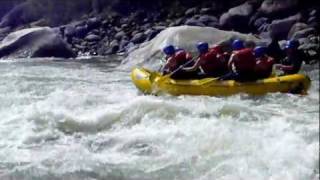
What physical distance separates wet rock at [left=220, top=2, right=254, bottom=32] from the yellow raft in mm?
9664

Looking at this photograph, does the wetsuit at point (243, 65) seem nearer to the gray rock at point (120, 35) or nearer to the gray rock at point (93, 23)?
the gray rock at point (120, 35)

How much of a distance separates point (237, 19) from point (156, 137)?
13158 millimetres

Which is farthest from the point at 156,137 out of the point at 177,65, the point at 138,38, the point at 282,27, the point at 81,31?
the point at 81,31

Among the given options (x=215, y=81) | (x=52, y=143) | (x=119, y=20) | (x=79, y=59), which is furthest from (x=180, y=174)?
(x=119, y=20)

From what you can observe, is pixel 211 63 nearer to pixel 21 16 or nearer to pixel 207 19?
pixel 207 19

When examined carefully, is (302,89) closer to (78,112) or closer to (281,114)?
(281,114)

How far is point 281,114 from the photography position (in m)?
8.62

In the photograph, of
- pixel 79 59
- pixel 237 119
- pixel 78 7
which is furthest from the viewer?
pixel 78 7

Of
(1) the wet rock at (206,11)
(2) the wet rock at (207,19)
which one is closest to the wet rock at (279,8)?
(2) the wet rock at (207,19)

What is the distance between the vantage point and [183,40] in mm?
15203

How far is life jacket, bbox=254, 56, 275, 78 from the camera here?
10.2 m

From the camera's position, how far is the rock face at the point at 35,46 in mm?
18766

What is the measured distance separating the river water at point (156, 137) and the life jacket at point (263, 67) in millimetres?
527

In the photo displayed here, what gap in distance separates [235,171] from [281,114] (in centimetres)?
277
